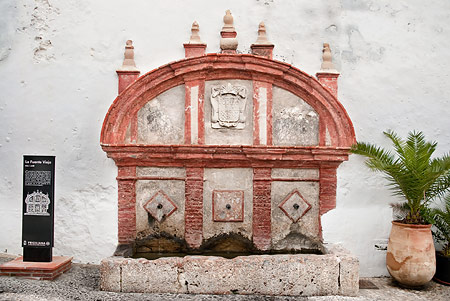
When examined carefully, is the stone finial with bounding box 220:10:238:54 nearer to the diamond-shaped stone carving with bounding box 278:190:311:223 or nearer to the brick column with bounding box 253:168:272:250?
the brick column with bounding box 253:168:272:250

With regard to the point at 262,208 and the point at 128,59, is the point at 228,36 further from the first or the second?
the point at 262,208

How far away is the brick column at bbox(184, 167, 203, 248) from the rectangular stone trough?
879 millimetres

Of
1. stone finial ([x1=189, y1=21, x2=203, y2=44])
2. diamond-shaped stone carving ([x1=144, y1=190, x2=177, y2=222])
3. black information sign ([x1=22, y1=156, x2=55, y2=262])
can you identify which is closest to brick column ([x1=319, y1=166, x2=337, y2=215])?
diamond-shaped stone carving ([x1=144, y1=190, x2=177, y2=222])

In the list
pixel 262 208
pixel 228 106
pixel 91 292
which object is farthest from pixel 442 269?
pixel 91 292

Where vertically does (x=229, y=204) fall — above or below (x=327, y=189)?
below

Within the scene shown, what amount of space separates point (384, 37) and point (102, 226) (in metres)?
4.72

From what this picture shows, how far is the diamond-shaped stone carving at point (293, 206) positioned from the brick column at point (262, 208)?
237 millimetres

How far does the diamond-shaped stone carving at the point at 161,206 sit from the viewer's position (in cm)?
533

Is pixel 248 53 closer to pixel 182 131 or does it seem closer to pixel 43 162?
pixel 182 131

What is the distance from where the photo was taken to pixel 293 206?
5.37 m

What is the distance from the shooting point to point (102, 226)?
535 cm

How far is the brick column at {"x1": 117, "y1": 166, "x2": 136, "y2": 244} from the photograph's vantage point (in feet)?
17.4

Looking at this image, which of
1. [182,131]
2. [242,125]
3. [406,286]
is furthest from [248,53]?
[406,286]

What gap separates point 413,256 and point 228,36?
3643 millimetres
